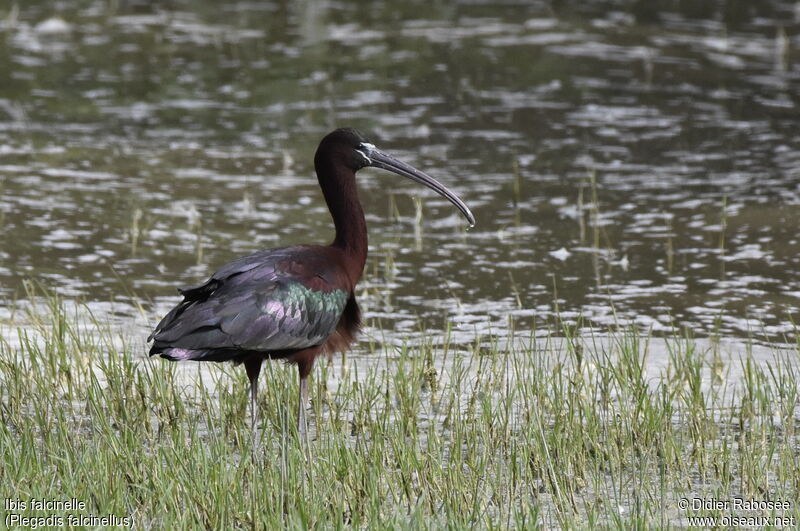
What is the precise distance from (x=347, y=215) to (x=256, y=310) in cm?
74

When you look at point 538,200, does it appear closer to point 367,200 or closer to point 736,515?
point 367,200

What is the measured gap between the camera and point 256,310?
17.3ft

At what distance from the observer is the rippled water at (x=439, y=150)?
8.35 m

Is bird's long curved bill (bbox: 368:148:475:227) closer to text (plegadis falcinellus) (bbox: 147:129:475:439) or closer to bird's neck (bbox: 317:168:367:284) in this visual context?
text (plegadis falcinellus) (bbox: 147:129:475:439)

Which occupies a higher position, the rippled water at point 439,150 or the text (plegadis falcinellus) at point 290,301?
the text (plegadis falcinellus) at point 290,301

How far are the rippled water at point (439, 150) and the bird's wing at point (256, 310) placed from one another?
2119 millimetres

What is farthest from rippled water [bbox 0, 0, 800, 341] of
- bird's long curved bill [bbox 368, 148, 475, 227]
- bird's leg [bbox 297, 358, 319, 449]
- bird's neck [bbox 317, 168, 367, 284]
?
bird's leg [bbox 297, 358, 319, 449]

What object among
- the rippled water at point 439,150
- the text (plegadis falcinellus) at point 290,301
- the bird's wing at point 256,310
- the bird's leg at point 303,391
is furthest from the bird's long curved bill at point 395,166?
the rippled water at point 439,150

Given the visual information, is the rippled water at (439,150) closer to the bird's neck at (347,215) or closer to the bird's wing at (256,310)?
the bird's neck at (347,215)

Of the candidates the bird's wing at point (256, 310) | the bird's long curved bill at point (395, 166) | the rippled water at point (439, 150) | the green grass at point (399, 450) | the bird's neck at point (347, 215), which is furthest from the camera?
the rippled water at point (439, 150)

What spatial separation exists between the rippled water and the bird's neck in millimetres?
1809

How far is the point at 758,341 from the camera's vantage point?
7.23 metres

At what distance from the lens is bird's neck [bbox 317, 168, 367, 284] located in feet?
19.1

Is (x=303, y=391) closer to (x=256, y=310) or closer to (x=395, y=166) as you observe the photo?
(x=256, y=310)
